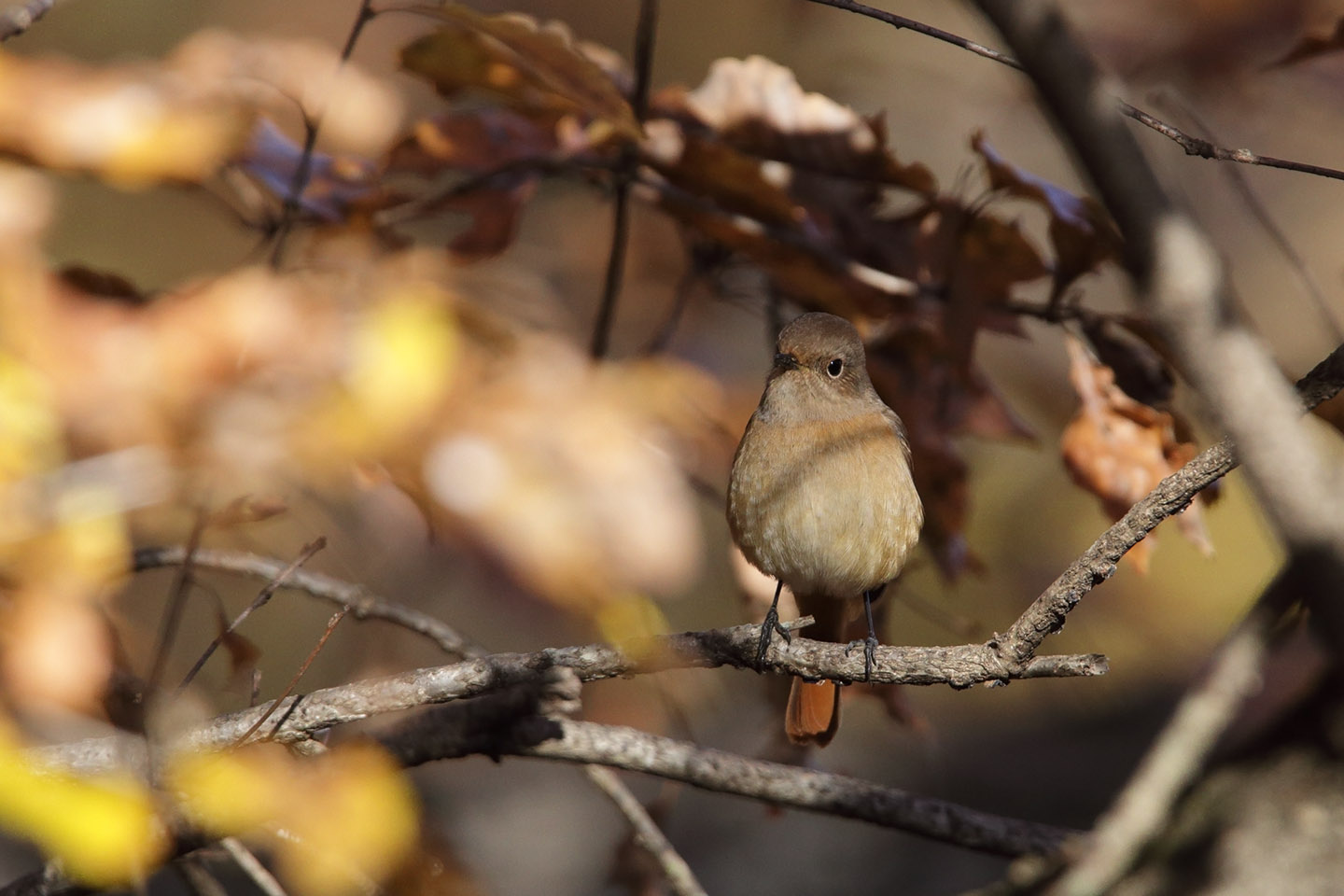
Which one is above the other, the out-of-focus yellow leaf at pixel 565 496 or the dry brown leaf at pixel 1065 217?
the dry brown leaf at pixel 1065 217

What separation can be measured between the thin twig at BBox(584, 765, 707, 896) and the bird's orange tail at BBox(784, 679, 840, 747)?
1.32 ft

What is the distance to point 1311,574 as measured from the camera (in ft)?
2.30

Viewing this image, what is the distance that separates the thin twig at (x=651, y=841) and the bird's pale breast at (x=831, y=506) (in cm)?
56

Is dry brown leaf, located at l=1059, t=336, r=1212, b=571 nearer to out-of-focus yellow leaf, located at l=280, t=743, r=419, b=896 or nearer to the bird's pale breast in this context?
the bird's pale breast

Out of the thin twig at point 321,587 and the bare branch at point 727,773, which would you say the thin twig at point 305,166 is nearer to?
the thin twig at point 321,587

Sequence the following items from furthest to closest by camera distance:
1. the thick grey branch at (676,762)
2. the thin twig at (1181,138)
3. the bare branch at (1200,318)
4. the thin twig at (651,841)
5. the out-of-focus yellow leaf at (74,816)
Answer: the thin twig at (651,841) → the thick grey branch at (676,762) → the thin twig at (1181,138) → the out-of-focus yellow leaf at (74,816) → the bare branch at (1200,318)

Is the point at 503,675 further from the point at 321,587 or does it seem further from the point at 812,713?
the point at 812,713

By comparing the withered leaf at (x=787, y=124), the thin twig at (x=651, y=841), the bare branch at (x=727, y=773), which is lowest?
the thin twig at (x=651, y=841)

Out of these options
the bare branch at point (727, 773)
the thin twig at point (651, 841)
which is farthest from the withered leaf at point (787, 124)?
the thin twig at point (651, 841)

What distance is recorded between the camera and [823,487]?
249cm

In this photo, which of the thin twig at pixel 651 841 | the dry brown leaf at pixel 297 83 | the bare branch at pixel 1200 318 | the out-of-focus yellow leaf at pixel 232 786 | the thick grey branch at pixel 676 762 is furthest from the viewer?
the dry brown leaf at pixel 297 83

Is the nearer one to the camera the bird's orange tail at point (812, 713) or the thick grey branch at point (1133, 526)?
the thick grey branch at point (1133, 526)

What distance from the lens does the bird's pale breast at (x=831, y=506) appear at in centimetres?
242

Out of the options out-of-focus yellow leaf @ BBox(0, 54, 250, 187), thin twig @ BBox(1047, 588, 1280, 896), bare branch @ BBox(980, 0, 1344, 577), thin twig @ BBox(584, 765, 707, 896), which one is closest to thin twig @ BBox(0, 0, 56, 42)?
out-of-focus yellow leaf @ BBox(0, 54, 250, 187)
